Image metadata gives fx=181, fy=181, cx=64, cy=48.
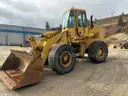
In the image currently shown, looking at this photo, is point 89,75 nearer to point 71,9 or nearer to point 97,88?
point 97,88

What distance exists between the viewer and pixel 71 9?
26.9 ft

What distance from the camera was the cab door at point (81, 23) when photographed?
8.35m

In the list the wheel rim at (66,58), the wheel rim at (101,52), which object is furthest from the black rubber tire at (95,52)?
the wheel rim at (66,58)

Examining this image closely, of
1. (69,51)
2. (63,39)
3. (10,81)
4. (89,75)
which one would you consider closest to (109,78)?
(89,75)

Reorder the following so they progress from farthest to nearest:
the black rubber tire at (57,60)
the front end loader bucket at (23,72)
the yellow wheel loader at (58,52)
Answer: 1. the black rubber tire at (57,60)
2. the yellow wheel loader at (58,52)
3. the front end loader bucket at (23,72)

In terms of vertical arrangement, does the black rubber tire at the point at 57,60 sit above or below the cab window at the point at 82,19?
below

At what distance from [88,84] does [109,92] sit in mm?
873

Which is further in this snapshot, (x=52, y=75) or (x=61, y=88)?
(x=52, y=75)

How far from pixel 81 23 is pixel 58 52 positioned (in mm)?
2587

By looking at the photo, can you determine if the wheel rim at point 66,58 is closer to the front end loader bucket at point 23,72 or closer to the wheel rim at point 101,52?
the front end loader bucket at point 23,72

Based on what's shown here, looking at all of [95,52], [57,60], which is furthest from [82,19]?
[57,60]

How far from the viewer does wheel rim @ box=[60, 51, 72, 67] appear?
6.81 metres

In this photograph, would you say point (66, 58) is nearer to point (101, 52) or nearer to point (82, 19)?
point (82, 19)

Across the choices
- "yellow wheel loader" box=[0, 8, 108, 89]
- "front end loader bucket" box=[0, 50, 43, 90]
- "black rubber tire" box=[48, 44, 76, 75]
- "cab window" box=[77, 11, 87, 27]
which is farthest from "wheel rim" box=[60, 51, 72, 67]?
"cab window" box=[77, 11, 87, 27]
